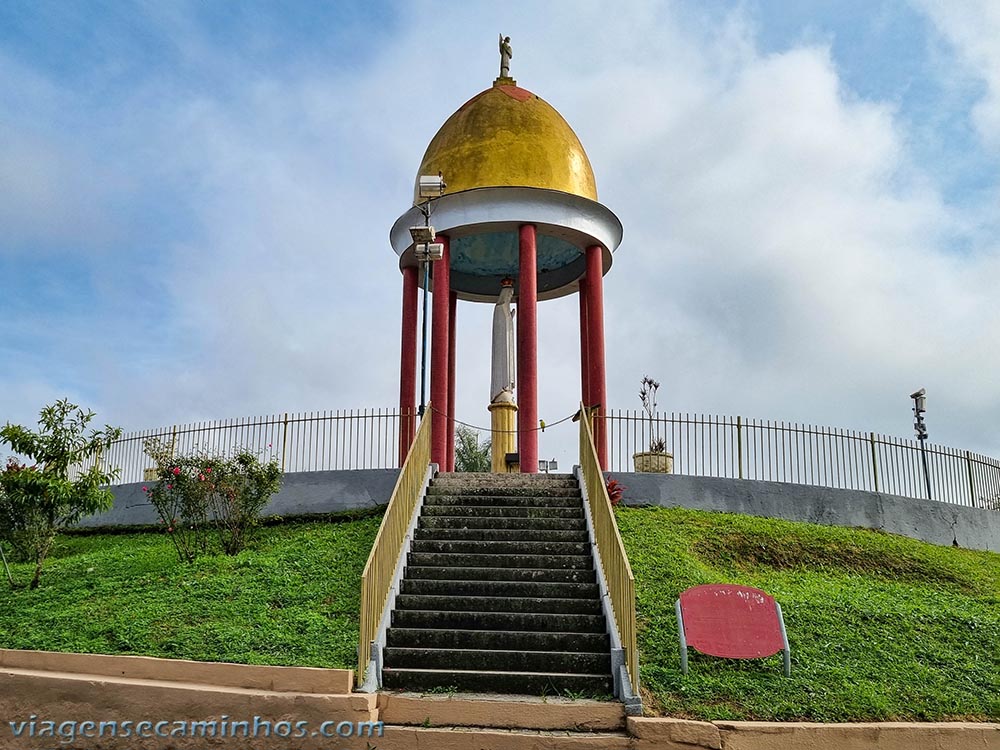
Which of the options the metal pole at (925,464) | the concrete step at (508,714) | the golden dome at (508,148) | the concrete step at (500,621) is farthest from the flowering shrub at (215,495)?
the metal pole at (925,464)

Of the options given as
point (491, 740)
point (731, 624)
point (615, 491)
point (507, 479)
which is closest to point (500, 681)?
point (491, 740)

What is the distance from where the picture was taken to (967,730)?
8.20 metres

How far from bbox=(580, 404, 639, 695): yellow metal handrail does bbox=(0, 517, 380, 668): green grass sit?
2.57 meters

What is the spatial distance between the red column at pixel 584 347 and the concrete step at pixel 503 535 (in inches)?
201

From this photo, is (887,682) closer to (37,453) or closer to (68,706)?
(68,706)

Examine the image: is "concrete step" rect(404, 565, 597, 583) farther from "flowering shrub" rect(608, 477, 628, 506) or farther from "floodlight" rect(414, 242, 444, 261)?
"floodlight" rect(414, 242, 444, 261)

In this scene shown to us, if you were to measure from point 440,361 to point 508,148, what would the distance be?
4.06 m

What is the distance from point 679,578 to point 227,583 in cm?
533

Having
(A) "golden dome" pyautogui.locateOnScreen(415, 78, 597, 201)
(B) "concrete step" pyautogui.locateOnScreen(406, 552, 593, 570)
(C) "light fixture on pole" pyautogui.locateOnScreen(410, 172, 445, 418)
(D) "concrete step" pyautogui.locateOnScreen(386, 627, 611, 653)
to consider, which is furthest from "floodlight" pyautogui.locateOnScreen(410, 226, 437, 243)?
(D) "concrete step" pyautogui.locateOnScreen(386, 627, 611, 653)

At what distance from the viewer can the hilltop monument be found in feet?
53.0

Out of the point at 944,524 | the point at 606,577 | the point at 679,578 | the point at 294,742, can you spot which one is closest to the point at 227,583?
the point at 294,742

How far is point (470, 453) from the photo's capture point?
30438 millimetres

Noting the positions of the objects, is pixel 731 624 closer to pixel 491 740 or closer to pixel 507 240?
pixel 491 740

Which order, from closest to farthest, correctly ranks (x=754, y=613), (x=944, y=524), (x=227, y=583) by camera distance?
(x=754, y=613) < (x=227, y=583) < (x=944, y=524)
